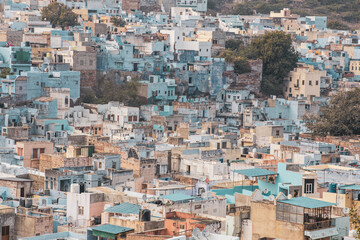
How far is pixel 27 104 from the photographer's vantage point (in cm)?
4328

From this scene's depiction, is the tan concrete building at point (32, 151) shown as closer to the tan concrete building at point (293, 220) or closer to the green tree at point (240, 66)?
the tan concrete building at point (293, 220)

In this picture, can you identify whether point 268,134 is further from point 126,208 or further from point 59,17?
point 59,17

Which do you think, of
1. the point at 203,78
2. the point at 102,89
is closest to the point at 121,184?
the point at 102,89

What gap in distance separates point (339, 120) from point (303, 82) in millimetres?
11490

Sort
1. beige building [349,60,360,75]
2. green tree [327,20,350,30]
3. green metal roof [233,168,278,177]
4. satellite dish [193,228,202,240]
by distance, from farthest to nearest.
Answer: green tree [327,20,350,30]
beige building [349,60,360,75]
green metal roof [233,168,278,177]
satellite dish [193,228,202,240]

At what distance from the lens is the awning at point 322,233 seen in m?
19.9

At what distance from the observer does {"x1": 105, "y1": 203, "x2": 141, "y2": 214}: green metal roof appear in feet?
72.0

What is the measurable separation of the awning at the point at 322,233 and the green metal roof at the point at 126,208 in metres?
4.08

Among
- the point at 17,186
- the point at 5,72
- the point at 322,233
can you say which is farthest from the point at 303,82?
the point at 322,233

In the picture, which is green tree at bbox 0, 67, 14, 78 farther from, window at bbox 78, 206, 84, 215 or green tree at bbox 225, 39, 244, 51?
window at bbox 78, 206, 84, 215

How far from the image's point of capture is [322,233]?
20.1 m

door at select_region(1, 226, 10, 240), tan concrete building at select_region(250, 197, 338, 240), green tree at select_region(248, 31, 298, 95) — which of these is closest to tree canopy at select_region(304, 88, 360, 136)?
green tree at select_region(248, 31, 298, 95)

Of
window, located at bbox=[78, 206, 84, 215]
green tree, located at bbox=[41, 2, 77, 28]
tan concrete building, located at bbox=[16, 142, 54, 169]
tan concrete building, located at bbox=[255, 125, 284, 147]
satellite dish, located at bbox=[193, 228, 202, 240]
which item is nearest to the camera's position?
satellite dish, located at bbox=[193, 228, 202, 240]

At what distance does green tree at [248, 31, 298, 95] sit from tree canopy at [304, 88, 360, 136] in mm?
10713
